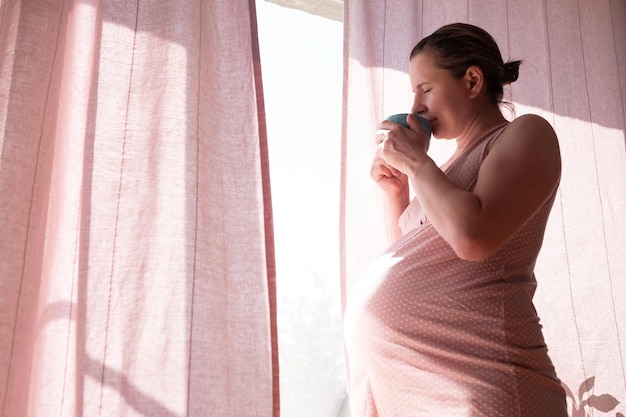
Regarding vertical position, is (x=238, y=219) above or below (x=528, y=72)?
below

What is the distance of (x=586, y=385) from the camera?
1.80m

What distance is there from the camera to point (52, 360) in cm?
117

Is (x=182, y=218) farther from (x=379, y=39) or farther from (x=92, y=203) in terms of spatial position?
(x=379, y=39)

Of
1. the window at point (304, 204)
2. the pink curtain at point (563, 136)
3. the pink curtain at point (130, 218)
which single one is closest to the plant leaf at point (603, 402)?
the pink curtain at point (563, 136)

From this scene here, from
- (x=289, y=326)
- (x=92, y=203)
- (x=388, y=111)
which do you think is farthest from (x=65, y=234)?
(x=388, y=111)

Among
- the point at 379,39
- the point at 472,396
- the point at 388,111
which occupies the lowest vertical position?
the point at 472,396

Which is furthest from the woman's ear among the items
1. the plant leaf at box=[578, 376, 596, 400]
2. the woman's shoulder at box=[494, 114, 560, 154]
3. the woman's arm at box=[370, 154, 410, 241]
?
the plant leaf at box=[578, 376, 596, 400]

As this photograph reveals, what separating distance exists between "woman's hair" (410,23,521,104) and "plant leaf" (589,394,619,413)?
100cm

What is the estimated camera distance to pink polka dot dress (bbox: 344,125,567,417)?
94 cm

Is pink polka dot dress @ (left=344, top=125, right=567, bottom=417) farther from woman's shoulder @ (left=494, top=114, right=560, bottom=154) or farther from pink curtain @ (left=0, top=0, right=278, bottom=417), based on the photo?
pink curtain @ (left=0, top=0, right=278, bottom=417)

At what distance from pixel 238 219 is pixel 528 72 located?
1110 millimetres

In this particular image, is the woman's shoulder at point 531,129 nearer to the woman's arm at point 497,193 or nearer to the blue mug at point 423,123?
the woman's arm at point 497,193

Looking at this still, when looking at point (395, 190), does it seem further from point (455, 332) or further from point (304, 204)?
point (455, 332)

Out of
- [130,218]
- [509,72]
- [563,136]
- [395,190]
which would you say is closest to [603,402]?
[563,136]
